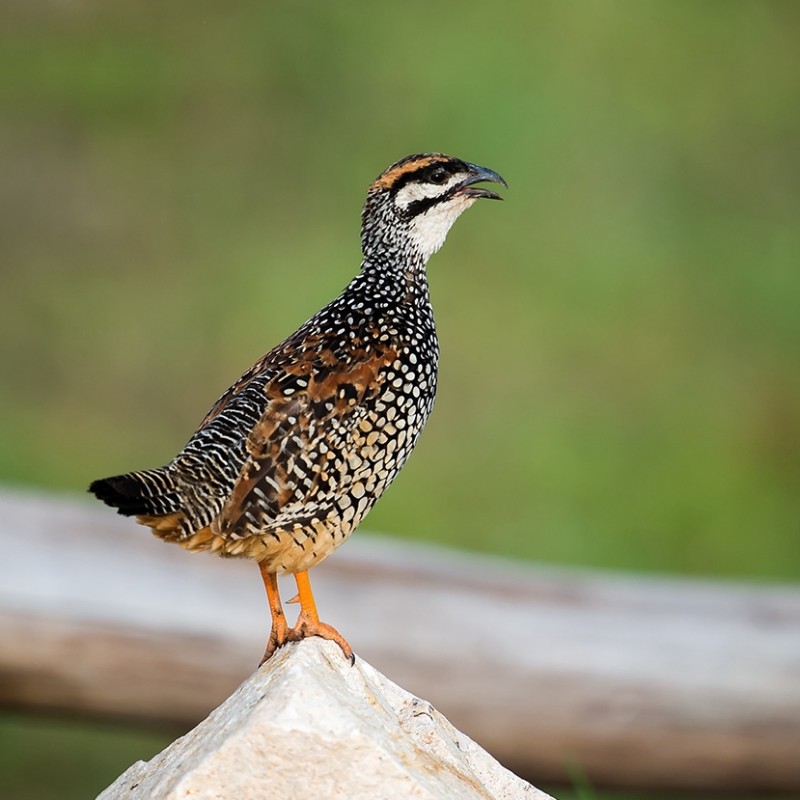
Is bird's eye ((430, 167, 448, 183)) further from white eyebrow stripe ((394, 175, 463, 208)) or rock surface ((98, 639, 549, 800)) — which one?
rock surface ((98, 639, 549, 800))

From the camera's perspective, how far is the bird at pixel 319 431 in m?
4.50

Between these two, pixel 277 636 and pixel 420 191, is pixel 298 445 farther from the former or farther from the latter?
pixel 420 191

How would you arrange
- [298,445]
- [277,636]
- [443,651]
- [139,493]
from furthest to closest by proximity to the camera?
[443,651], [277,636], [298,445], [139,493]

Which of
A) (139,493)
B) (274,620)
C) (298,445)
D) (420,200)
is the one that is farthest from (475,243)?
(139,493)

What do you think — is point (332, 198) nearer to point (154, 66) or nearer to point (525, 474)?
point (154, 66)

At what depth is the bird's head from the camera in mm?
4824

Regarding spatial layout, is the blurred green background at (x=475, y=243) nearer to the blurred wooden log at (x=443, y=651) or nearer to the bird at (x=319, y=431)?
the blurred wooden log at (x=443, y=651)

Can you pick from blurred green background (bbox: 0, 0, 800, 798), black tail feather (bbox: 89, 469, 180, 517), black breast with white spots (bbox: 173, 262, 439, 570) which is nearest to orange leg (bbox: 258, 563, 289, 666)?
black breast with white spots (bbox: 173, 262, 439, 570)

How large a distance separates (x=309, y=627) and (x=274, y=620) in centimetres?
21

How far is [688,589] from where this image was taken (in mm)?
7730

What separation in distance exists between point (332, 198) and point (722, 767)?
27.5 ft

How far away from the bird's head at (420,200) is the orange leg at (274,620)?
112 centimetres

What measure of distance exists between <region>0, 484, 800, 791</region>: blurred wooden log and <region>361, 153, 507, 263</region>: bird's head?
2650 mm

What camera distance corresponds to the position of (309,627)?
461cm
